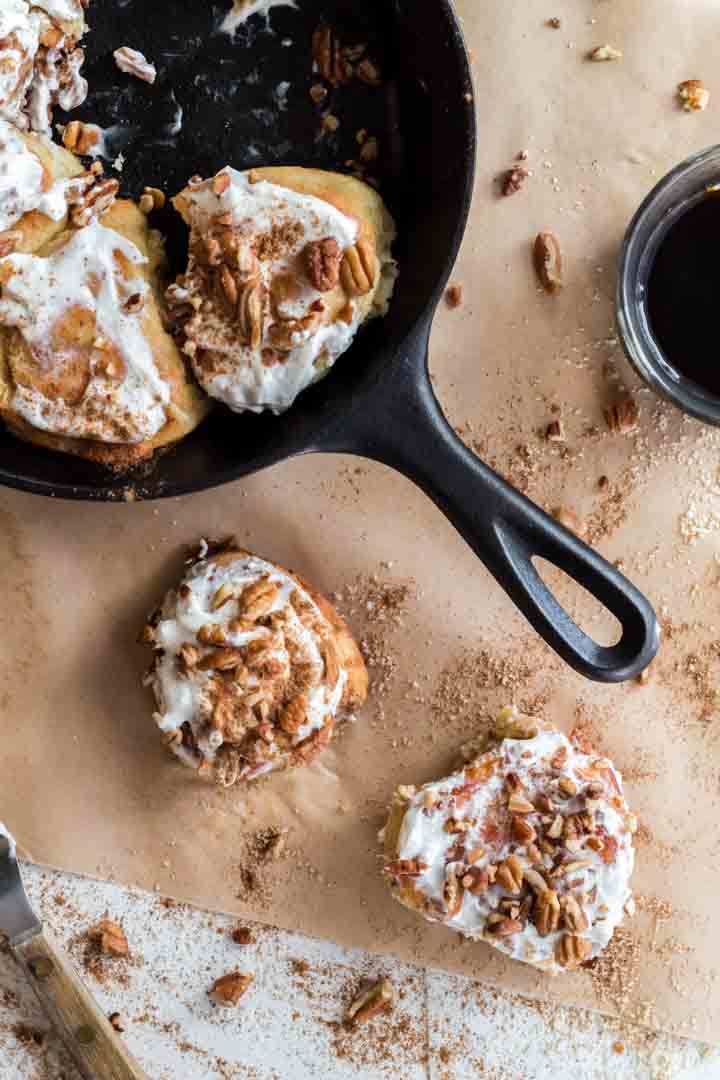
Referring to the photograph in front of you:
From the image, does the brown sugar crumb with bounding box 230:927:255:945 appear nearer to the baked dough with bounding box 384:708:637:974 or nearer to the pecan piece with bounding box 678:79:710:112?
the baked dough with bounding box 384:708:637:974

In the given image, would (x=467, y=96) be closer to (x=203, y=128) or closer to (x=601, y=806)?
(x=203, y=128)

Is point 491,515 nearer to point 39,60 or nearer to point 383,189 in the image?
point 383,189

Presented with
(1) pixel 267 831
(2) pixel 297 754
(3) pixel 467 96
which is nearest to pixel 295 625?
(2) pixel 297 754

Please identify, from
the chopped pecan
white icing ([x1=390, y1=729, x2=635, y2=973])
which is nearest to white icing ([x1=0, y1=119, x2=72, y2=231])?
the chopped pecan

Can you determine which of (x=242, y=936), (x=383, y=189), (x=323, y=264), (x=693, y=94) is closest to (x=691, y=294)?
(x=693, y=94)

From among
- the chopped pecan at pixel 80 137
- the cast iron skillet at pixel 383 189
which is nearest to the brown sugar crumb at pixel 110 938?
the cast iron skillet at pixel 383 189
